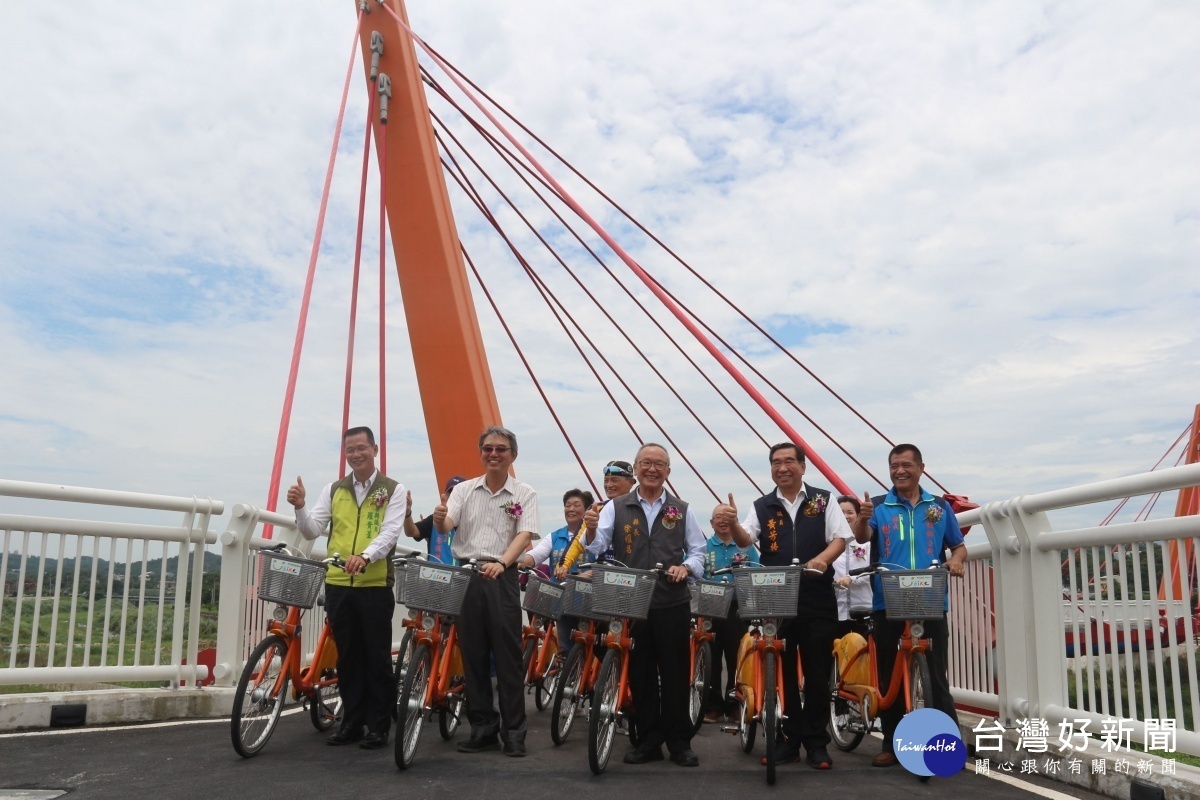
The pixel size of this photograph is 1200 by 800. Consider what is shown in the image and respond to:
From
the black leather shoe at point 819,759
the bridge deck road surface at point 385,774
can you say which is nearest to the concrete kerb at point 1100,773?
the bridge deck road surface at point 385,774

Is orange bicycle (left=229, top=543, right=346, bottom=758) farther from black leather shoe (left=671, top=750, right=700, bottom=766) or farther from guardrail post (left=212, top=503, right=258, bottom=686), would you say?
black leather shoe (left=671, top=750, right=700, bottom=766)

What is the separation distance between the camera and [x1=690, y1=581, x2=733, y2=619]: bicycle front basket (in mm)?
6223

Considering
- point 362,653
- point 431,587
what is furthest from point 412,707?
point 362,653

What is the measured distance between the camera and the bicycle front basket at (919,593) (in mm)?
4906

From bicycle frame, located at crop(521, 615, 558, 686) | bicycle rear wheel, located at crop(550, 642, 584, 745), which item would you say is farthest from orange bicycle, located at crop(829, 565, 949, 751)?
bicycle frame, located at crop(521, 615, 558, 686)

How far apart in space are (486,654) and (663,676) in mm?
982

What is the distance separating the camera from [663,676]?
5266 mm

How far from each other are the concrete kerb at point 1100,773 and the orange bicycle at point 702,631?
1533 mm

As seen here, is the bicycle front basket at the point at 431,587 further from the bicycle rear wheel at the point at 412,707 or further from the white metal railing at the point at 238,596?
the white metal railing at the point at 238,596

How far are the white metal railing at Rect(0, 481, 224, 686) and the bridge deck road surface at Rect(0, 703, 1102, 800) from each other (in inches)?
19.1

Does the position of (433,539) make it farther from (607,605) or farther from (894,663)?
(894,663)

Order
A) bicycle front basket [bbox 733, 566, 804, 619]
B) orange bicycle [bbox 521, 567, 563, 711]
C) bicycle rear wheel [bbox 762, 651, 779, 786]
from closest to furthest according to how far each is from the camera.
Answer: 1. bicycle rear wheel [bbox 762, 651, 779, 786]
2. bicycle front basket [bbox 733, 566, 804, 619]
3. orange bicycle [bbox 521, 567, 563, 711]

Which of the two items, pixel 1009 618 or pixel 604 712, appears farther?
pixel 1009 618

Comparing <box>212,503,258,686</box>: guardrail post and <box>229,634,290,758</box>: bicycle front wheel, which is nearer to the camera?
<box>229,634,290,758</box>: bicycle front wheel
